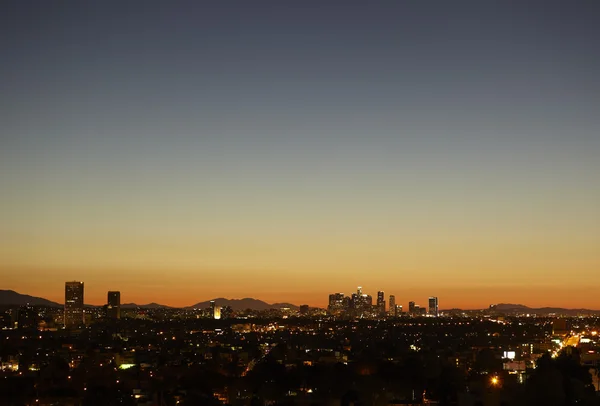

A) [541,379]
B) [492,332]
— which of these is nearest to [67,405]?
[541,379]

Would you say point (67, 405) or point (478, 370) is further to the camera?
point (478, 370)

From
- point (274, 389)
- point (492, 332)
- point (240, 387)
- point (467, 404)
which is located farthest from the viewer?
point (492, 332)

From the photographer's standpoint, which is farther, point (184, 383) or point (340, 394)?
point (184, 383)


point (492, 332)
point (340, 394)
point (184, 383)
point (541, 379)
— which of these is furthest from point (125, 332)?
point (541, 379)

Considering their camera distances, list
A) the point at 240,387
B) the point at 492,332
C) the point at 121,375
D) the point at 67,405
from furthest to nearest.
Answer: the point at 492,332 < the point at 121,375 < the point at 240,387 < the point at 67,405

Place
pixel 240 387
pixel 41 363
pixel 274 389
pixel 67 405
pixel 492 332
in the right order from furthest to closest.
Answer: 1. pixel 492 332
2. pixel 41 363
3. pixel 240 387
4. pixel 274 389
5. pixel 67 405

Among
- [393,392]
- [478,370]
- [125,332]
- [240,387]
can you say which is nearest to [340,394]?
[393,392]

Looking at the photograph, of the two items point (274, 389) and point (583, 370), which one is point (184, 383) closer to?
point (274, 389)

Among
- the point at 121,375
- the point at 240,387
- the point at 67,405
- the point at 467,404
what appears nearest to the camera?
the point at 467,404

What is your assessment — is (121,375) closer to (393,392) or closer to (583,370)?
(393,392)
